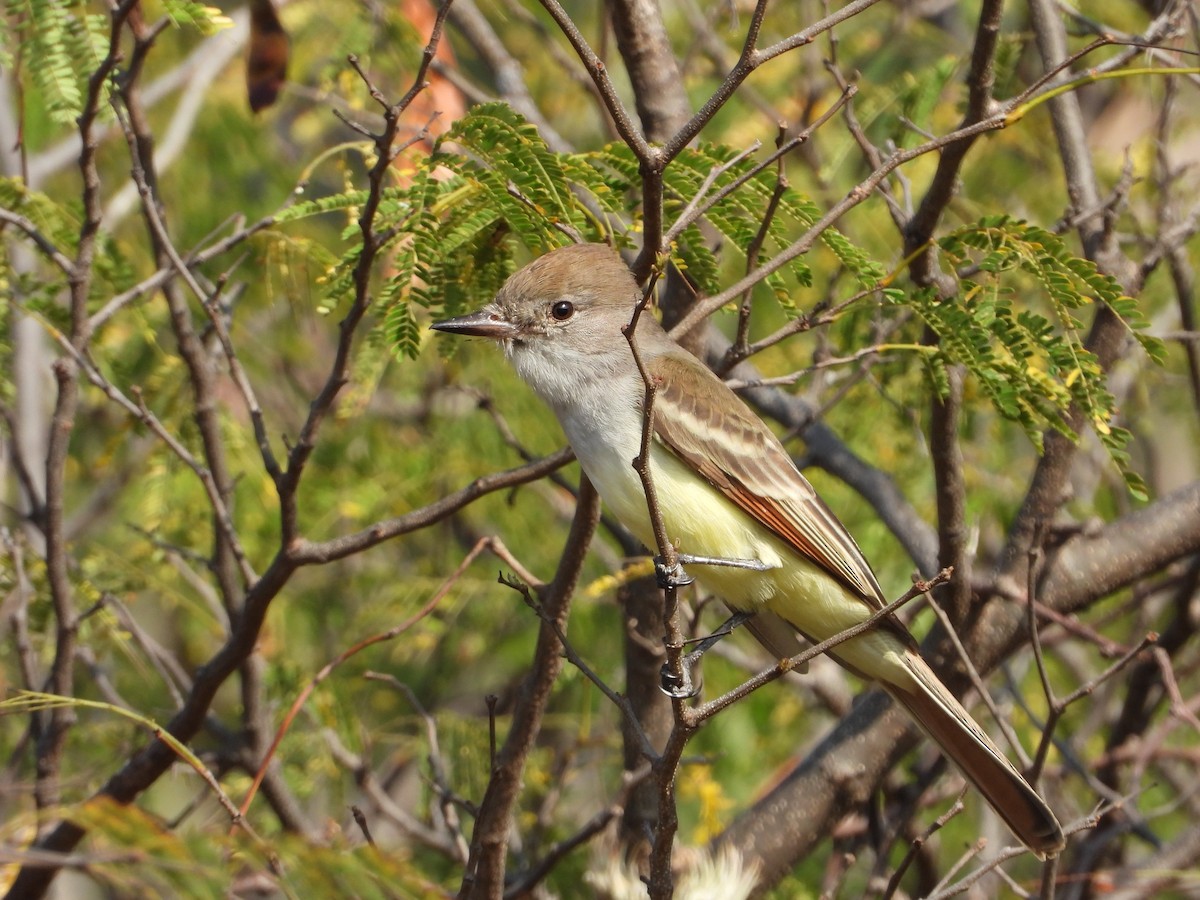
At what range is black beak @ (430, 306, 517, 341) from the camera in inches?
145

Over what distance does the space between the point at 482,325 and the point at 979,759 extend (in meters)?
1.82

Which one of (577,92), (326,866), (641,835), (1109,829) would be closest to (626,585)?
(641,835)

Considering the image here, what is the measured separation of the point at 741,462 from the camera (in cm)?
394

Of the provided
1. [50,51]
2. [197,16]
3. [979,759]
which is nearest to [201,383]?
[50,51]

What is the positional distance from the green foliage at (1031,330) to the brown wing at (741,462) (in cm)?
72

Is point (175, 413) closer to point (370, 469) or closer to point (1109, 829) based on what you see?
point (370, 469)

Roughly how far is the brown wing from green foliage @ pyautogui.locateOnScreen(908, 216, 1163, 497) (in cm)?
72

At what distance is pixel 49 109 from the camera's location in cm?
333

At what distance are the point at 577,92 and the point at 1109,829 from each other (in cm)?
524

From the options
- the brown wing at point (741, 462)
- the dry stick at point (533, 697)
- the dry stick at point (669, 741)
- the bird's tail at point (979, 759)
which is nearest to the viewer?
the dry stick at point (669, 741)

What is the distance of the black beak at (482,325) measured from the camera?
A: 12.1 feet

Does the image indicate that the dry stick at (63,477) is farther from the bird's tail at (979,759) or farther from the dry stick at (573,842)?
the bird's tail at (979,759)

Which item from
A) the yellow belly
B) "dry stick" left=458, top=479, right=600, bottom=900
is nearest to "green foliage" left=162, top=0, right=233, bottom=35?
"dry stick" left=458, top=479, right=600, bottom=900

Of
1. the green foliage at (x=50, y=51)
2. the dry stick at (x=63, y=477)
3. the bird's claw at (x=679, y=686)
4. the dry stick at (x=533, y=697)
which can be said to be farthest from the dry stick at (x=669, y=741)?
the dry stick at (x=63, y=477)
